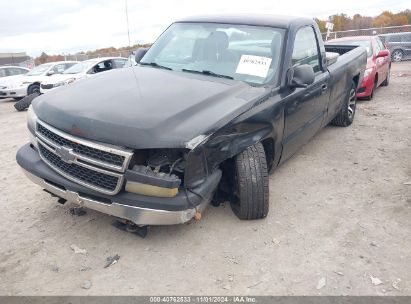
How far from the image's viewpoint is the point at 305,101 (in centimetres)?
447

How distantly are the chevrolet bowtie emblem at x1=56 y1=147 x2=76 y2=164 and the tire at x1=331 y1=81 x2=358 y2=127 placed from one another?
16.3 ft

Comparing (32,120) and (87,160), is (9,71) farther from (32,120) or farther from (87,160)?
(87,160)

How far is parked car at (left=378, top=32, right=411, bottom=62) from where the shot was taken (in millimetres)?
20031

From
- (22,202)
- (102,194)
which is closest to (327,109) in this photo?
(102,194)

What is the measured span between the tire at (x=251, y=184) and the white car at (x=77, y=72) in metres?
9.50

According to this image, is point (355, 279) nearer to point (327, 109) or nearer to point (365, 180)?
point (365, 180)

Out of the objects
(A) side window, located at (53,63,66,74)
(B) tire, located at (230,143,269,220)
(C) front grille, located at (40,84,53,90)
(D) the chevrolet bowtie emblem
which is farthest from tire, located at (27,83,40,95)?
(B) tire, located at (230,143,269,220)

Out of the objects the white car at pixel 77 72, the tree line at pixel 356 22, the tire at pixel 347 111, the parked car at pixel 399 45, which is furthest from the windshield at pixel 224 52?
the tree line at pixel 356 22

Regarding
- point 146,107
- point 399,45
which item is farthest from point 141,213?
point 399,45

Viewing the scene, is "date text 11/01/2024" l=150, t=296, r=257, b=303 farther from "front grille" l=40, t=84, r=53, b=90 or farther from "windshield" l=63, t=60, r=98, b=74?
"windshield" l=63, t=60, r=98, b=74

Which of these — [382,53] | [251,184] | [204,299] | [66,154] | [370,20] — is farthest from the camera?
[370,20]

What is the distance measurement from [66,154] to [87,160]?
220 mm

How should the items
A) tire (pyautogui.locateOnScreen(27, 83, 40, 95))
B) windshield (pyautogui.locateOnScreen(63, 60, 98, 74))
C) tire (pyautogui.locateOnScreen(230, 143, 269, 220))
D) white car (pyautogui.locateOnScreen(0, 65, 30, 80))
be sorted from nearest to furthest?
tire (pyautogui.locateOnScreen(230, 143, 269, 220)), windshield (pyautogui.locateOnScreen(63, 60, 98, 74)), tire (pyautogui.locateOnScreen(27, 83, 40, 95)), white car (pyautogui.locateOnScreen(0, 65, 30, 80))

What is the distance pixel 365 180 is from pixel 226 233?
2.11 m
